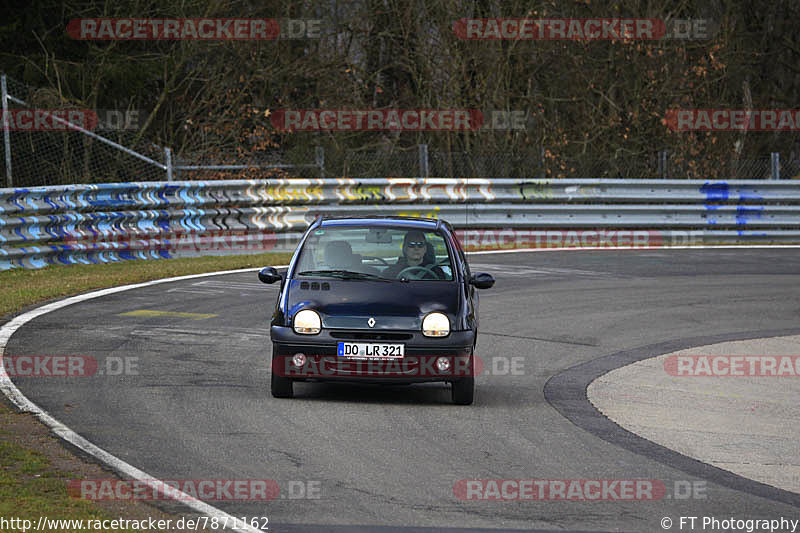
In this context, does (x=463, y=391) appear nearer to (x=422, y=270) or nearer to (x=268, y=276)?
(x=422, y=270)

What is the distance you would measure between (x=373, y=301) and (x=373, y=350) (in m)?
0.44

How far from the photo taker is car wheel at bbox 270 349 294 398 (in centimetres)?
1027

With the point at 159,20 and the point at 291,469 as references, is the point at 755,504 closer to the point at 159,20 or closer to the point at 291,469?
the point at 291,469

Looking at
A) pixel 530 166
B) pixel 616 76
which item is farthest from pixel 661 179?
pixel 616 76

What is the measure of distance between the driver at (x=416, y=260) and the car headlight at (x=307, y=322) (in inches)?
35.0

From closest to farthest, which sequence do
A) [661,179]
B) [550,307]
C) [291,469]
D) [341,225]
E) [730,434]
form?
[291,469] < [730,434] < [341,225] < [550,307] < [661,179]

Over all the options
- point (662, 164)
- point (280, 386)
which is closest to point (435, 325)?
point (280, 386)

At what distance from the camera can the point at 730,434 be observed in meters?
→ 9.33

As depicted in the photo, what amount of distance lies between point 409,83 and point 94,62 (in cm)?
882

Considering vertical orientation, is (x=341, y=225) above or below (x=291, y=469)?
above

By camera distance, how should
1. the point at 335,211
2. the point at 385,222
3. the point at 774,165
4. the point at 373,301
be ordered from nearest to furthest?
1. the point at 373,301
2. the point at 385,222
3. the point at 335,211
4. the point at 774,165

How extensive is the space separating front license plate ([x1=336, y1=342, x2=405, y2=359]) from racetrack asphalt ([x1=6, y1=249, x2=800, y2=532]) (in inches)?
16.4

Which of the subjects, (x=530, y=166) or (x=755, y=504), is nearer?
(x=755, y=504)

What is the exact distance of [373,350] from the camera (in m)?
10.0
